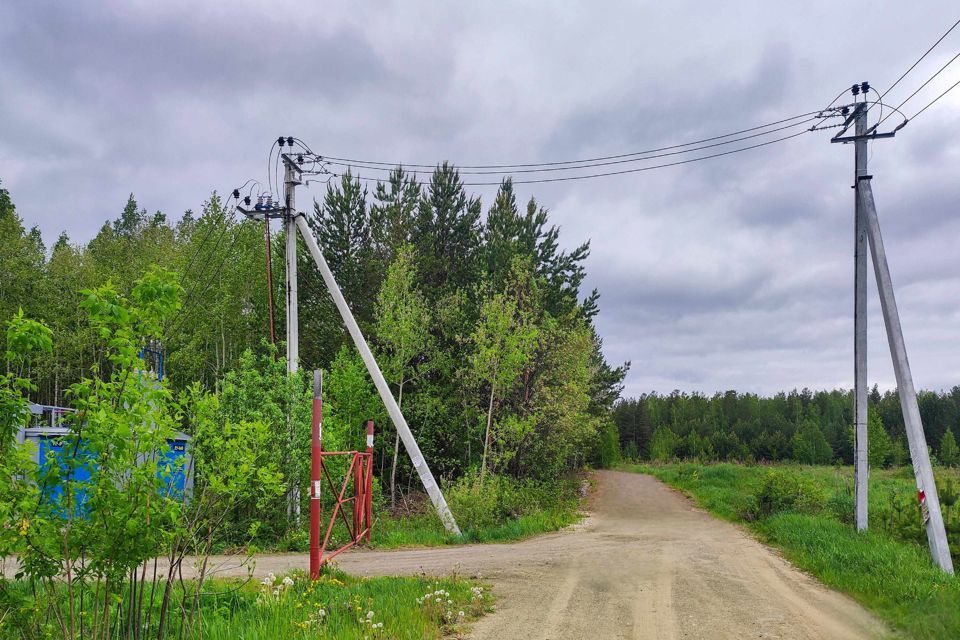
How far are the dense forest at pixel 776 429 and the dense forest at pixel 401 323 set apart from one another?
29477mm

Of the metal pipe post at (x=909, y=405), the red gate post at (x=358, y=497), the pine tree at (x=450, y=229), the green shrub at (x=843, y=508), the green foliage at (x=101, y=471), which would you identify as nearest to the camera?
the green foliage at (x=101, y=471)

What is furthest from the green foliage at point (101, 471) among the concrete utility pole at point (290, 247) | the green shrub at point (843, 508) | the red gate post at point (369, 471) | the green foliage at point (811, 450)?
the green foliage at point (811, 450)

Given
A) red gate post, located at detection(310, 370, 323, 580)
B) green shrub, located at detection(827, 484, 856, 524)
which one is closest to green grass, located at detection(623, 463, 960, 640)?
green shrub, located at detection(827, 484, 856, 524)

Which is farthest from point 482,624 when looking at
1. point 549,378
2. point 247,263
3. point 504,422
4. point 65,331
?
point 65,331

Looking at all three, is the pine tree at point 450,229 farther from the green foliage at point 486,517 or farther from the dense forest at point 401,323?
the green foliage at point 486,517

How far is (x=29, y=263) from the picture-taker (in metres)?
31.2

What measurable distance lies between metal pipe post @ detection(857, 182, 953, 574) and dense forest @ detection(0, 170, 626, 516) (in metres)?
9.69

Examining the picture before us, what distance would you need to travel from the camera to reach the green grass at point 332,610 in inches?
234

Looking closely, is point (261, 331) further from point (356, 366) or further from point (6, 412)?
point (6, 412)

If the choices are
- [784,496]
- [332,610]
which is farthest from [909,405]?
[332,610]

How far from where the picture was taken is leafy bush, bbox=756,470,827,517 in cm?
1668

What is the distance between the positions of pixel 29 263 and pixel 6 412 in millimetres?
33780

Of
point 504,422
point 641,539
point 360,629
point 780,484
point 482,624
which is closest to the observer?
point 360,629

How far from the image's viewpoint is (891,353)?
11.1 m
